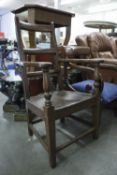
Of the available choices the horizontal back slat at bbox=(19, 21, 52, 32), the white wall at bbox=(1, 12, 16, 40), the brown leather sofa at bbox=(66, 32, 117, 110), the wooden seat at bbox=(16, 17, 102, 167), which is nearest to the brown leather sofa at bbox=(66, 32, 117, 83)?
the brown leather sofa at bbox=(66, 32, 117, 110)

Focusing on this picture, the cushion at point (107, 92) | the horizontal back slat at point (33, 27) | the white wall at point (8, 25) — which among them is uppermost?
the white wall at point (8, 25)

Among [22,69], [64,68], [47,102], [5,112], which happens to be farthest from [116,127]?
[5,112]

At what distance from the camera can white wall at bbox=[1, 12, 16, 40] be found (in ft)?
34.9

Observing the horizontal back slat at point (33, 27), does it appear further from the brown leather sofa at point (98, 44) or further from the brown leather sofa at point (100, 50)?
the brown leather sofa at point (98, 44)

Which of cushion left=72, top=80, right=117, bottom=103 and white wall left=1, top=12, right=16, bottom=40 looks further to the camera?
white wall left=1, top=12, right=16, bottom=40

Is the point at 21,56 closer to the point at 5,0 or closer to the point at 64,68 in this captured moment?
the point at 64,68

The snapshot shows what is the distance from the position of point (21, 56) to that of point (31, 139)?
29.3 inches

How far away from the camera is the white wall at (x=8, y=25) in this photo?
1062cm

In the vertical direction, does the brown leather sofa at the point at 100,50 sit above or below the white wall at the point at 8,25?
below

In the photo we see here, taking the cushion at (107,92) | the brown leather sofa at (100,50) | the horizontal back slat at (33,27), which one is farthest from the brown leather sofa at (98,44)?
the horizontal back slat at (33,27)

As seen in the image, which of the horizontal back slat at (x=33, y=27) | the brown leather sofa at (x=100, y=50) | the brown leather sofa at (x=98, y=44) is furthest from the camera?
the brown leather sofa at (x=98, y=44)

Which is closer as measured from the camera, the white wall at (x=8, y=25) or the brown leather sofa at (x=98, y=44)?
the brown leather sofa at (x=98, y=44)

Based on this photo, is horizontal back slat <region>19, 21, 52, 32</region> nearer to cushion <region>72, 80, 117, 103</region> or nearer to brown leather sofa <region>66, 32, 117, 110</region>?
brown leather sofa <region>66, 32, 117, 110</region>

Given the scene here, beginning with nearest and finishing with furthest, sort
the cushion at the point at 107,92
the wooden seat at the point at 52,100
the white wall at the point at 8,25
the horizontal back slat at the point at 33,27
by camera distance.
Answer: the wooden seat at the point at 52,100, the horizontal back slat at the point at 33,27, the cushion at the point at 107,92, the white wall at the point at 8,25
